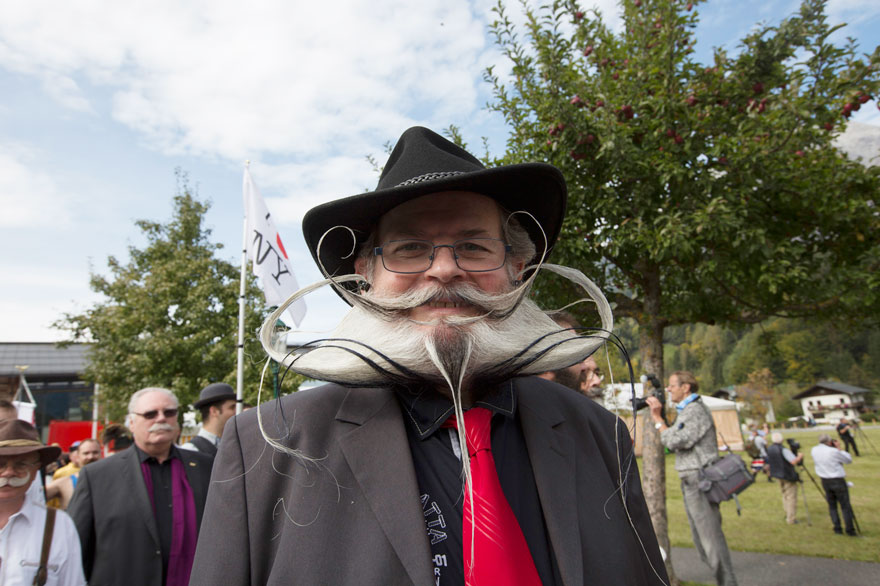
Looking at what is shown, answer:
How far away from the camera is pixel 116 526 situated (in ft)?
10.5

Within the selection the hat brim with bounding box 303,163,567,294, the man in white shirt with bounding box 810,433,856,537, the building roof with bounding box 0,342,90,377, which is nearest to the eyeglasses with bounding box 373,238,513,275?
the hat brim with bounding box 303,163,567,294

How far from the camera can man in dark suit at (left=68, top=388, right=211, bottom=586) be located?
3129mm

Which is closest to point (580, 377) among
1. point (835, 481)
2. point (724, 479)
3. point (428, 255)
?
point (724, 479)

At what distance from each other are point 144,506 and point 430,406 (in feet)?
9.17

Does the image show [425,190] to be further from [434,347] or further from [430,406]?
[430,406]

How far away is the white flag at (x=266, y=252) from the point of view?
6.33m

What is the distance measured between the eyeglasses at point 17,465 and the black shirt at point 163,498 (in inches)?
28.9

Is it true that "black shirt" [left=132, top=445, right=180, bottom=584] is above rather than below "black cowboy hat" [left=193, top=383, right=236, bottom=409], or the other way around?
below

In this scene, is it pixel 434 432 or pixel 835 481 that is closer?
pixel 434 432

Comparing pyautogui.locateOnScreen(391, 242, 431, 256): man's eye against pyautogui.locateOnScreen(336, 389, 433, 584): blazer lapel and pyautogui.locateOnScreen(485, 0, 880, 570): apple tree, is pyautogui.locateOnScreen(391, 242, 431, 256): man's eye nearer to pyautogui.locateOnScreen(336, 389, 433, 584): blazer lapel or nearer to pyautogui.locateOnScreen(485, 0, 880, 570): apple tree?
pyautogui.locateOnScreen(336, 389, 433, 584): blazer lapel

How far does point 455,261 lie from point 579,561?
805 mm

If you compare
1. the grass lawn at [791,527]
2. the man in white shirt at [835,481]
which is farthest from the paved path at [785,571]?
the man in white shirt at [835,481]

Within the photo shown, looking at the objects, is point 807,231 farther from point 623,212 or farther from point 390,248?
point 390,248

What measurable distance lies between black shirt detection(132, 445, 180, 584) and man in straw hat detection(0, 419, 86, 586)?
0.49 meters
